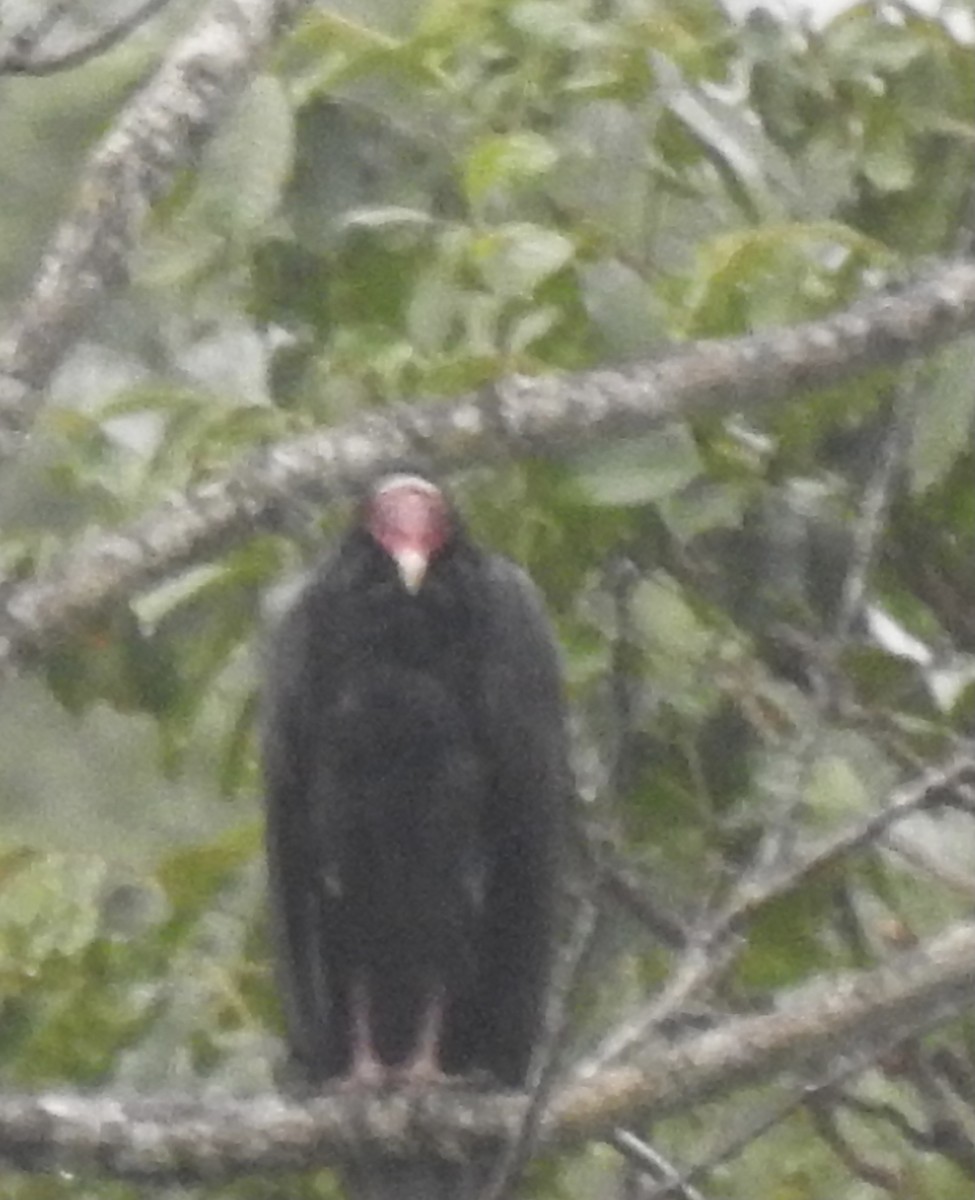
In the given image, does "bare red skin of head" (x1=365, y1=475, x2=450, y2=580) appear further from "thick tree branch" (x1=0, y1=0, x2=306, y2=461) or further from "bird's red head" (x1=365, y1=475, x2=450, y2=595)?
"thick tree branch" (x1=0, y1=0, x2=306, y2=461)

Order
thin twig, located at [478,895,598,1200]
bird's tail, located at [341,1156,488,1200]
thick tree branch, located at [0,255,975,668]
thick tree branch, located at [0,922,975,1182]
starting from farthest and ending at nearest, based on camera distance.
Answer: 1. bird's tail, located at [341,1156,488,1200]
2. thick tree branch, located at [0,255,975,668]
3. thick tree branch, located at [0,922,975,1182]
4. thin twig, located at [478,895,598,1200]

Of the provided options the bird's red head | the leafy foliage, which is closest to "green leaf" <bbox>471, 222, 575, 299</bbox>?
the leafy foliage

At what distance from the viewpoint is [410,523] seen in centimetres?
283

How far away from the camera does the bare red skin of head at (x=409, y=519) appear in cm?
280

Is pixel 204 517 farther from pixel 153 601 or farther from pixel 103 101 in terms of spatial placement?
pixel 103 101

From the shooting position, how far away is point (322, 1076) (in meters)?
2.97

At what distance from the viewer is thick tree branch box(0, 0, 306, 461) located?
2492 mm

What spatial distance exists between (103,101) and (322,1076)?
3.71ft

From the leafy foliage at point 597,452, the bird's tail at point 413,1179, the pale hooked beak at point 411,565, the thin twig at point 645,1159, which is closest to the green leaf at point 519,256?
the leafy foliage at point 597,452

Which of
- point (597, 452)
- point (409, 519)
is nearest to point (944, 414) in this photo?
point (597, 452)

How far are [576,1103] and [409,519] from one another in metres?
0.82

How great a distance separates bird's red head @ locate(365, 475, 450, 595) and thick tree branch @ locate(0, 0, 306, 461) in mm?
409

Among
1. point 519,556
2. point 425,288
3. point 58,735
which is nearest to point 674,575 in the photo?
point 519,556

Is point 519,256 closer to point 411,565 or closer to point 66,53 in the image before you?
point 66,53
